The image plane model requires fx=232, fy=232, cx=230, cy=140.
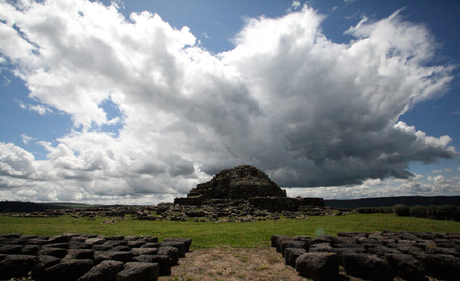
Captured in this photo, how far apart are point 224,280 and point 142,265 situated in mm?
2314

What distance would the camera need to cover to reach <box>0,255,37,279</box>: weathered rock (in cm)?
650

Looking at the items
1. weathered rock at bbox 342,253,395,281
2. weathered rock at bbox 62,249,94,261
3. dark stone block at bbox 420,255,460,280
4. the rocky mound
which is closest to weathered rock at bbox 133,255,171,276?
weathered rock at bbox 62,249,94,261

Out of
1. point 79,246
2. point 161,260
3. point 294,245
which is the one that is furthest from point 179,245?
point 294,245

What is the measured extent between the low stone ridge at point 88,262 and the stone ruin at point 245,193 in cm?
2701

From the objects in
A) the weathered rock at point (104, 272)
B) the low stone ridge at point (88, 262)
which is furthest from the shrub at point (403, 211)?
the weathered rock at point (104, 272)

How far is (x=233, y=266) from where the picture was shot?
7812 mm

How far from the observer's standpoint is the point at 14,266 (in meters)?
6.62

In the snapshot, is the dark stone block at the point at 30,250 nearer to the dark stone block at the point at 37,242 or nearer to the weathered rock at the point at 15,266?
the dark stone block at the point at 37,242

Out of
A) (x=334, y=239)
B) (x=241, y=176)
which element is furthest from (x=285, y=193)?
(x=334, y=239)

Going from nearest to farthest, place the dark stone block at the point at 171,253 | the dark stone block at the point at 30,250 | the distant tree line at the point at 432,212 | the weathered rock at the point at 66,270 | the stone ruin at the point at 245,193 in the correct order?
the weathered rock at the point at 66,270, the dark stone block at the point at 171,253, the dark stone block at the point at 30,250, the distant tree line at the point at 432,212, the stone ruin at the point at 245,193

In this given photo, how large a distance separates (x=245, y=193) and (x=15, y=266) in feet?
126

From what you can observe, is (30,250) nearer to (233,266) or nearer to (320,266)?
(233,266)

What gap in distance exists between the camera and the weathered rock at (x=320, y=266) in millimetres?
6484

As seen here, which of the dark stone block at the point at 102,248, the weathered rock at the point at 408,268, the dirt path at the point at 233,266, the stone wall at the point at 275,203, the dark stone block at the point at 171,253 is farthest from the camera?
the stone wall at the point at 275,203
